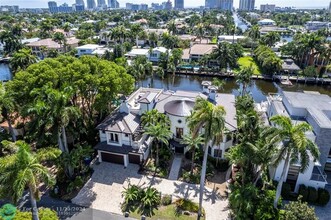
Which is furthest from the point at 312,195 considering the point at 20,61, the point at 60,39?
the point at 60,39

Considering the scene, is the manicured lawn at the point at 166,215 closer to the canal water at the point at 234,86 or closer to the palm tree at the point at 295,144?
the palm tree at the point at 295,144

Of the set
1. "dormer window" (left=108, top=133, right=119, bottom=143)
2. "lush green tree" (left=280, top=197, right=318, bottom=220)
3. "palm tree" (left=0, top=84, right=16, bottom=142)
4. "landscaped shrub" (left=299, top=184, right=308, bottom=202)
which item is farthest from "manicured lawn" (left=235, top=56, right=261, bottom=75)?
"palm tree" (left=0, top=84, right=16, bottom=142)

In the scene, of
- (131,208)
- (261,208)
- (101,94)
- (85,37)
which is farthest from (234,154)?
(85,37)

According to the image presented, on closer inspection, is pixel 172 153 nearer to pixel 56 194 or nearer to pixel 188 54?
pixel 56 194

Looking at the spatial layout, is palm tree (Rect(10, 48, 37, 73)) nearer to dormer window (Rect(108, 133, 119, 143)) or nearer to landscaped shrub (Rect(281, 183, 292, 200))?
dormer window (Rect(108, 133, 119, 143))

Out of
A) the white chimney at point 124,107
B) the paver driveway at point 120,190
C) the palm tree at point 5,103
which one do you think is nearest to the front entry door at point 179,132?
the paver driveway at point 120,190

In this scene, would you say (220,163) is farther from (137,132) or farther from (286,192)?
(137,132)

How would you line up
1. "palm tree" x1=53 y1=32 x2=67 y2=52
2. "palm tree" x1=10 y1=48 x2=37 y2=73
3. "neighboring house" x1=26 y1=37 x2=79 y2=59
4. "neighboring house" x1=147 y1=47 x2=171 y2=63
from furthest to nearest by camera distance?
"neighboring house" x1=26 y1=37 x2=79 y2=59 < "palm tree" x1=53 y1=32 x2=67 y2=52 < "neighboring house" x1=147 y1=47 x2=171 y2=63 < "palm tree" x1=10 y1=48 x2=37 y2=73
